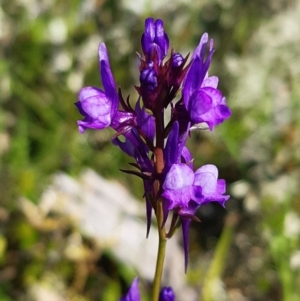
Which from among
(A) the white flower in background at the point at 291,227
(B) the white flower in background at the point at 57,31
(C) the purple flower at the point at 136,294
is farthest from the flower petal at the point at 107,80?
(B) the white flower in background at the point at 57,31

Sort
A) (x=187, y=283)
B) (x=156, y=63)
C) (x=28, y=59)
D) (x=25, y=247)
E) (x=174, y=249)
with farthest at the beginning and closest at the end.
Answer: (x=28, y=59)
(x=174, y=249)
(x=187, y=283)
(x=25, y=247)
(x=156, y=63)

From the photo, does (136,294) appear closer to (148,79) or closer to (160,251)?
(160,251)

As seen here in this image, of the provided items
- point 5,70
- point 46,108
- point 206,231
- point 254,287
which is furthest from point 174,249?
point 5,70

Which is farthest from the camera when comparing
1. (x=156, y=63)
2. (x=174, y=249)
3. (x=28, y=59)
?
(x=28, y=59)

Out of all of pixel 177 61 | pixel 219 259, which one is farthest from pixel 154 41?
pixel 219 259

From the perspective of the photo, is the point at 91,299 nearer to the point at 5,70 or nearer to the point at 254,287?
the point at 254,287

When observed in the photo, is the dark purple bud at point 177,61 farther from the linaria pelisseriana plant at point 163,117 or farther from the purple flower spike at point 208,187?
the purple flower spike at point 208,187

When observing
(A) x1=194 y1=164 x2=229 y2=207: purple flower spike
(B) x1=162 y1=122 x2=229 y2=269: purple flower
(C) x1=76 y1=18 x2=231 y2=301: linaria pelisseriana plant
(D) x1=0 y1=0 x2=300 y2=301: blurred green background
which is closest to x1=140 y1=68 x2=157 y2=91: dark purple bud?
(C) x1=76 y1=18 x2=231 y2=301: linaria pelisseriana plant
